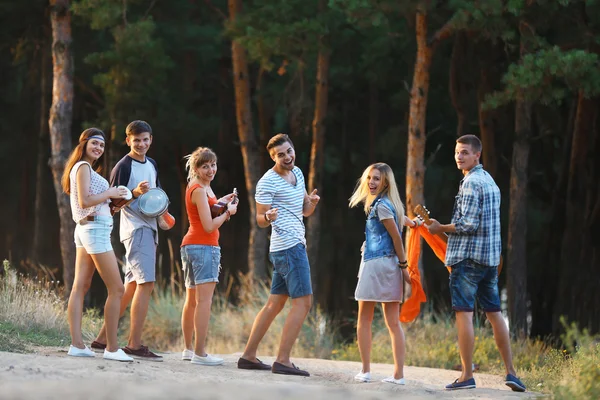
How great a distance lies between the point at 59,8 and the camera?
1927 cm

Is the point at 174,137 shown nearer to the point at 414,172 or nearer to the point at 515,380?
the point at 414,172

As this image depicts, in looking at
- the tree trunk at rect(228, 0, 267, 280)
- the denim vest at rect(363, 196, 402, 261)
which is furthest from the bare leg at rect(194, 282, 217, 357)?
the tree trunk at rect(228, 0, 267, 280)

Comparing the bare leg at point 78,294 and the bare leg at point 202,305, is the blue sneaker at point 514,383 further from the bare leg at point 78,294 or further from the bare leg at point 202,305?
the bare leg at point 78,294

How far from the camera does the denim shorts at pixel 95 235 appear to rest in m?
9.00

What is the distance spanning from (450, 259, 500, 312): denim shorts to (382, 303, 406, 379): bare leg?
1.66 feet

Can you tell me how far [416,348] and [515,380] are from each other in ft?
19.5

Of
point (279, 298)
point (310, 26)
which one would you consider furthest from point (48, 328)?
point (310, 26)

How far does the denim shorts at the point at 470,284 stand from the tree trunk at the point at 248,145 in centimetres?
1268

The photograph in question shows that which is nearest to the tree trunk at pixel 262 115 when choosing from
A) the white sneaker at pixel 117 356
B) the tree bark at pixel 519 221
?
the tree bark at pixel 519 221

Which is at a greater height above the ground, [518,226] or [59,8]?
[59,8]

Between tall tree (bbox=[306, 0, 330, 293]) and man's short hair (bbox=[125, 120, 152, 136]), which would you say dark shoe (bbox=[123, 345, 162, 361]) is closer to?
man's short hair (bbox=[125, 120, 152, 136])

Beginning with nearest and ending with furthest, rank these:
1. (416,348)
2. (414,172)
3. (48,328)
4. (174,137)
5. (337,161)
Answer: (48,328) → (416,348) → (414,172) → (174,137) → (337,161)

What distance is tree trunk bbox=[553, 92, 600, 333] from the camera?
20.8 meters

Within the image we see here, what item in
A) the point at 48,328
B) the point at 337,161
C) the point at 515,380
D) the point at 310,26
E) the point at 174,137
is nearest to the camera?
the point at 515,380
